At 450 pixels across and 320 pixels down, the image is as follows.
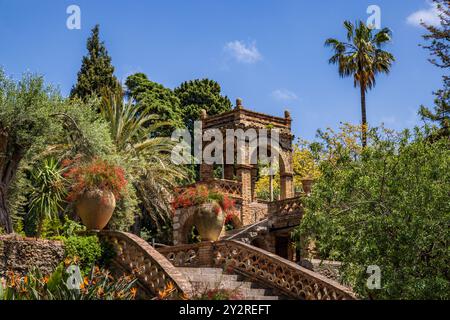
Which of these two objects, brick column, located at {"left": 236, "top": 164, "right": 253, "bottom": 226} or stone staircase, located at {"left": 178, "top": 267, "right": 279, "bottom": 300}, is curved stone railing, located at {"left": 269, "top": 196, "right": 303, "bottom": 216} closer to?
brick column, located at {"left": 236, "top": 164, "right": 253, "bottom": 226}

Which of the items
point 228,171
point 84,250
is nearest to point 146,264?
point 84,250

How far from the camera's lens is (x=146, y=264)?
18.9m

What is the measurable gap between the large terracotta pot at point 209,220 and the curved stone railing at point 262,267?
2.76 ft

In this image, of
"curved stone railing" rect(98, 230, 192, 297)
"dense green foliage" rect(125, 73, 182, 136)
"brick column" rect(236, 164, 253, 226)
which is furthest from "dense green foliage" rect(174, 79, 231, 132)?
"curved stone railing" rect(98, 230, 192, 297)

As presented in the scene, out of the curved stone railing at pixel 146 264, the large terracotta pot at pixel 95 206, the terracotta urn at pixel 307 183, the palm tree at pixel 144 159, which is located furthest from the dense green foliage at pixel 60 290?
the palm tree at pixel 144 159

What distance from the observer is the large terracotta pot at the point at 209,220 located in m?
23.1

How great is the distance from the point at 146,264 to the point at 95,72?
22589 mm

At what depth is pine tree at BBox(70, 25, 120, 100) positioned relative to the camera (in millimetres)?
38969

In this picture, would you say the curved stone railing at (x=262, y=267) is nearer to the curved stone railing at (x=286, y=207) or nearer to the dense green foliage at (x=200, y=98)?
the curved stone railing at (x=286, y=207)

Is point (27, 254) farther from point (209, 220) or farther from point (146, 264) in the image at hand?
point (209, 220)

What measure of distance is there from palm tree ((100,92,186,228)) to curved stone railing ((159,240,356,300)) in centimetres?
905
